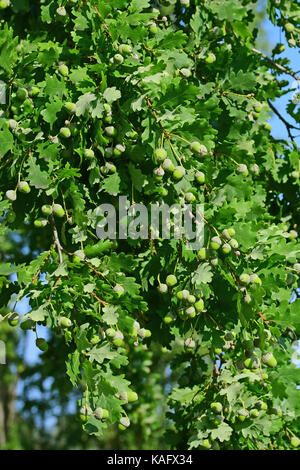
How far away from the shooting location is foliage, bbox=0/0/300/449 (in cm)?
234

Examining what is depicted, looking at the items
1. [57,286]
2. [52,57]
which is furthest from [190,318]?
[52,57]

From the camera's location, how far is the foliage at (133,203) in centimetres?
234

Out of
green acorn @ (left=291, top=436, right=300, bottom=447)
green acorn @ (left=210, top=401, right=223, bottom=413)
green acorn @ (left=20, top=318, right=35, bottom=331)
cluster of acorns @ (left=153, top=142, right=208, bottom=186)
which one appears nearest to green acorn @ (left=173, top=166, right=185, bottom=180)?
cluster of acorns @ (left=153, top=142, right=208, bottom=186)

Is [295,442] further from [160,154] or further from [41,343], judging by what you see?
[160,154]

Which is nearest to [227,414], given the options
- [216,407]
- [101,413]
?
[216,407]

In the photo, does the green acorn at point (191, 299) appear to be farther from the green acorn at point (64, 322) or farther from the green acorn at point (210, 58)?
the green acorn at point (210, 58)

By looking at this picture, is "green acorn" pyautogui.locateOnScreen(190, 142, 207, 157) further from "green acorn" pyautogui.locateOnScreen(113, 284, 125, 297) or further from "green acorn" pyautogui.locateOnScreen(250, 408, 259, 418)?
"green acorn" pyautogui.locateOnScreen(250, 408, 259, 418)

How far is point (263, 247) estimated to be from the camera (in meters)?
2.57

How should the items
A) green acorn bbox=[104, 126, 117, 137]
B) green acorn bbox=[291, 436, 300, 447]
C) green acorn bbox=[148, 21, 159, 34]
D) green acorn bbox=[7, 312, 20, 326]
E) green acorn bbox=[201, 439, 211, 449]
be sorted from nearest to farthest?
green acorn bbox=[7, 312, 20, 326] < green acorn bbox=[104, 126, 117, 137] < green acorn bbox=[201, 439, 211, 449] < green acorn bbox=[148, 21, 159, 34] < green acorn bbox=[291, 436, 300, 447]

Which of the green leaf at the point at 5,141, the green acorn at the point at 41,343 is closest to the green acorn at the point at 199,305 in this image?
the green acorn at the point at 41,343

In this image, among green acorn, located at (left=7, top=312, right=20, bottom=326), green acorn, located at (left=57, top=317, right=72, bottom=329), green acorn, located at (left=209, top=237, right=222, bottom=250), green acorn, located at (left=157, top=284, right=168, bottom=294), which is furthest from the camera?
green acorn, located at (left=157, top=284, right=168, bottom=294)

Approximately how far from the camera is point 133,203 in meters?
2.56

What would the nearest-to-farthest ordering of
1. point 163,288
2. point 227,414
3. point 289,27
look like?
point 163,288 < point 227,414 < point 289,27

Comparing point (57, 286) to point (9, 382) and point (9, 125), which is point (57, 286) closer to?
point (9, 125)
